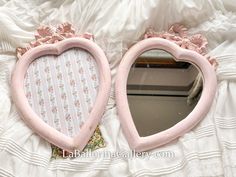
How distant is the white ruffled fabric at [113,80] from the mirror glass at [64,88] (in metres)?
0.05

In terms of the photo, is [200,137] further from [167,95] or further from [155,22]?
[155,22]

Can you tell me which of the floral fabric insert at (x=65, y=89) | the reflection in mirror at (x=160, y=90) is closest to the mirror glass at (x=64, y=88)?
the floral fabric insert at (x=65, y=89)

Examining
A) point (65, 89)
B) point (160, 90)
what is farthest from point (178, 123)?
point (65, 89)

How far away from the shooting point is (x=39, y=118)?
0.87m

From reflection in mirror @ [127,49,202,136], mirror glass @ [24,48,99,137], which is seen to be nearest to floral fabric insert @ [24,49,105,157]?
mirror glass @ [24,48,99,137]

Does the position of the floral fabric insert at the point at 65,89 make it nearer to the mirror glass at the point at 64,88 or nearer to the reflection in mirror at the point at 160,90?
the mirror glass at the point at 64,88

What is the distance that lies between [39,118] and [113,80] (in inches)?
8.3

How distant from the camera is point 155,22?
0.99m

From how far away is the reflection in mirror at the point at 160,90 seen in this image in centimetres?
90

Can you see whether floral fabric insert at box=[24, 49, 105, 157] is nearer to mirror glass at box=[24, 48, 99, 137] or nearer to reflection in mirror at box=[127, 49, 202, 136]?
mirror glass at box=[24, 48, 99, 137]

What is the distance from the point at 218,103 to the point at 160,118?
146 mm

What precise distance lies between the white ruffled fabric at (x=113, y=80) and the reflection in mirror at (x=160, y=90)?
0.05 meters

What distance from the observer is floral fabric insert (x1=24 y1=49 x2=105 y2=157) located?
34.4 inches

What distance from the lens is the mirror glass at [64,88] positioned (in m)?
0.88
